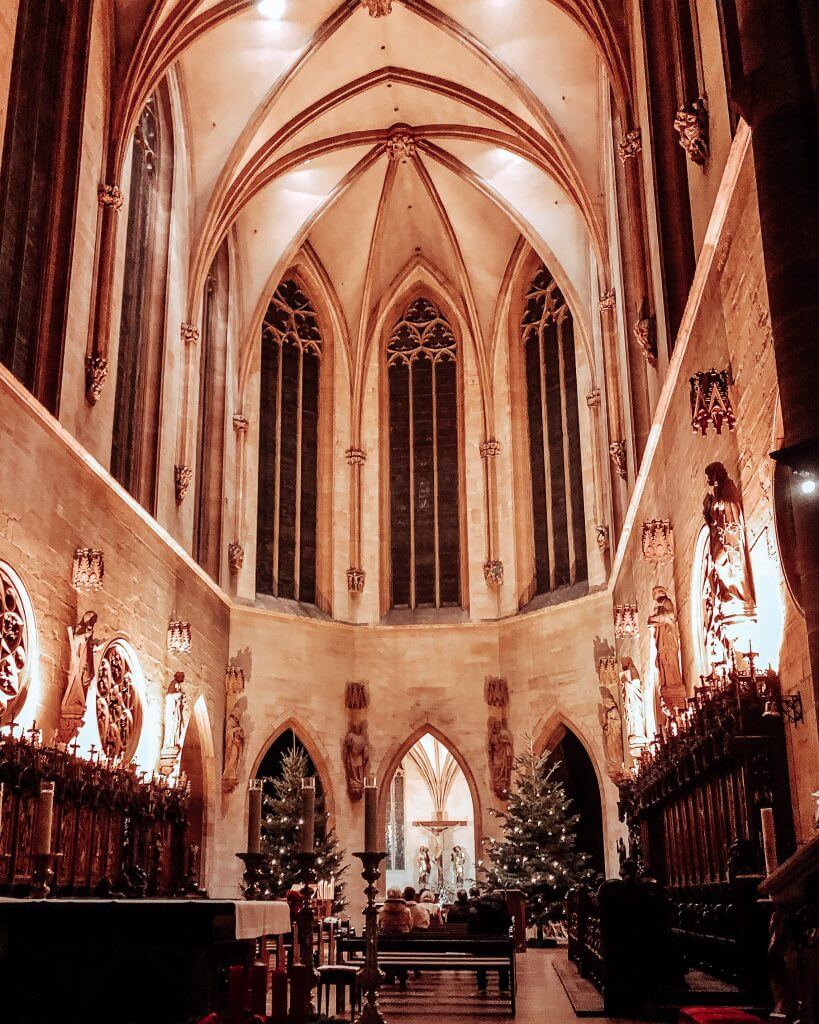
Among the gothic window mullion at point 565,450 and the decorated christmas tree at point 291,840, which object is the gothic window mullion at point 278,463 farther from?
the gothic window mullion at point 565,450

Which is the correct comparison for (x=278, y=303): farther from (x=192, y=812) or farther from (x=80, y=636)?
(x=80, y=636)

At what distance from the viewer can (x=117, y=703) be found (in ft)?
51.1

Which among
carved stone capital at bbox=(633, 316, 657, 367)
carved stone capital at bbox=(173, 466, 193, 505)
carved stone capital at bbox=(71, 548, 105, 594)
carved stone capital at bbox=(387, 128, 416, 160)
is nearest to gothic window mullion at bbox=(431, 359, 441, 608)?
carved stone capital at bbox=(387, 128, 416, 160)

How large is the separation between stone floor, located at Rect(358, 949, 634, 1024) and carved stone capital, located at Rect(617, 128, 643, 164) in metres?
10.6

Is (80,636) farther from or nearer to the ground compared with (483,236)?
nearer to the ground

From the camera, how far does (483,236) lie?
24344 millimetres

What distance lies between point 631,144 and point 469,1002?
11335mm

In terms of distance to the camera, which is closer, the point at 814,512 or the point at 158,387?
the point at 814,512

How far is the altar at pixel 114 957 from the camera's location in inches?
166

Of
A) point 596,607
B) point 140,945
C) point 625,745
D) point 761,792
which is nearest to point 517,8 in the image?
point 596,607

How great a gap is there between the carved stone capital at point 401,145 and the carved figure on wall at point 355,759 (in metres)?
11.6

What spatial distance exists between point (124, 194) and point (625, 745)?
12.0 meters

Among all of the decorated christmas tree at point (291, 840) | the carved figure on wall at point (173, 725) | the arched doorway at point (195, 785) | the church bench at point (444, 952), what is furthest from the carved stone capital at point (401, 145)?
the church bench at point (444, 952)

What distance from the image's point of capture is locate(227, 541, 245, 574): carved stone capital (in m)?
21.9
